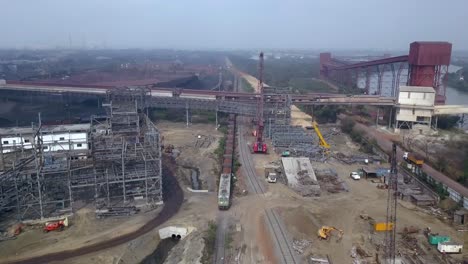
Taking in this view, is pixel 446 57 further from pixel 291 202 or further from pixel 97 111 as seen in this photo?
pixel 97 111

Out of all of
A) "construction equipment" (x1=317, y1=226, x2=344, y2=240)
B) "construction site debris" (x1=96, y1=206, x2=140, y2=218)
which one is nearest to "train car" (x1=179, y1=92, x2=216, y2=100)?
"construction site debris" (x1=96, y1=206, x2=140, y2=218)

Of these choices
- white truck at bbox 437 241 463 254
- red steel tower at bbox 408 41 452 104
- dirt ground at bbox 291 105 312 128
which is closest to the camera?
white truck at bbox 437 241 463 254

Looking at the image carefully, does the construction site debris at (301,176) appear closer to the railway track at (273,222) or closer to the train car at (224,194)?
the railway track at (273,222)

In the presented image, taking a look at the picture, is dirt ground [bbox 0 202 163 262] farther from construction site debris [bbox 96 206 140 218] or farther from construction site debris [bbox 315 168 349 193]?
construction site debris [bbox 315 168 349 193]

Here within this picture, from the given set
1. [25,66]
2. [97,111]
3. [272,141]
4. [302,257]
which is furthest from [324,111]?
[25,66]

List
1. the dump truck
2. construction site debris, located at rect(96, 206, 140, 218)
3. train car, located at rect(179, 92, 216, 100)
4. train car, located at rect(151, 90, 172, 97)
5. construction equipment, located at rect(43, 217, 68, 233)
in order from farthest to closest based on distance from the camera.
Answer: train car, located at rect(151, 90, 172, 97) < train car, located at rect(179, 92, 216, 100) < the dump truck < construction site debris, located at rect(96, 206, 140, 218) < construction equipment, located at rect(43, 217, 68, 233)

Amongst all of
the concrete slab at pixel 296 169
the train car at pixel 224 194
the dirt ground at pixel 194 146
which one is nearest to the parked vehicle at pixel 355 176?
the concrete slab at pixel 296 169
